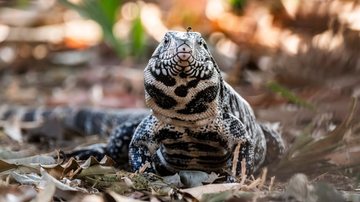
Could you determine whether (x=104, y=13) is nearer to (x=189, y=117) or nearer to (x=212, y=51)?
(x=212, y=51)

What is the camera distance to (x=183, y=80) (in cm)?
492

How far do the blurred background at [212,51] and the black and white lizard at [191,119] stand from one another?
0.89 m

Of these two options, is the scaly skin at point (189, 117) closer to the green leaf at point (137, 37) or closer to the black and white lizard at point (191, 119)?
Result: the black and white lizard at point (191, 119)

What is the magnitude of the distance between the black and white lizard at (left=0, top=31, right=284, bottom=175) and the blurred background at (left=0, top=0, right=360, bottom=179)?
0.89 m

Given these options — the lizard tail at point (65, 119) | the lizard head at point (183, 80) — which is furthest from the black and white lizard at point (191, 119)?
the lizard tail at point (65, 119)

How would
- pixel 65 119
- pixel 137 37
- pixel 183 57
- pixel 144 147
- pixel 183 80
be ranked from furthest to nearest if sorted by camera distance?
1. pixel 137 37
2. pixel 65 119
3. pixel 144 147
4. pixel 183 80
5. pixel 183 57

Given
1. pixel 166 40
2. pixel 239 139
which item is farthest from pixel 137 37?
pixel 166 40

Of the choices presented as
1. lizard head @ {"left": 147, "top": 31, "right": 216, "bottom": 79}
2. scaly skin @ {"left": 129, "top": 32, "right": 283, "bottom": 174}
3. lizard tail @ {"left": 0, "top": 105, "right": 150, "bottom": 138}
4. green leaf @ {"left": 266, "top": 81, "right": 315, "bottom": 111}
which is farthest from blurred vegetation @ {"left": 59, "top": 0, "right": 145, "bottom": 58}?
lizard head @ {"left": 147, "top": 31, "right": 216, "bottom": 79}

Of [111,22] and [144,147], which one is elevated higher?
[111,22]

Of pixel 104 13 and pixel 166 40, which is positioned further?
pixel 104 13

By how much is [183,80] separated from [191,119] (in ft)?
1.10

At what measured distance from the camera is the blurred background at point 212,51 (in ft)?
27.1

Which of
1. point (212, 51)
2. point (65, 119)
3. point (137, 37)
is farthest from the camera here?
point (137, 37)

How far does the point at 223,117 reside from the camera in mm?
5387
